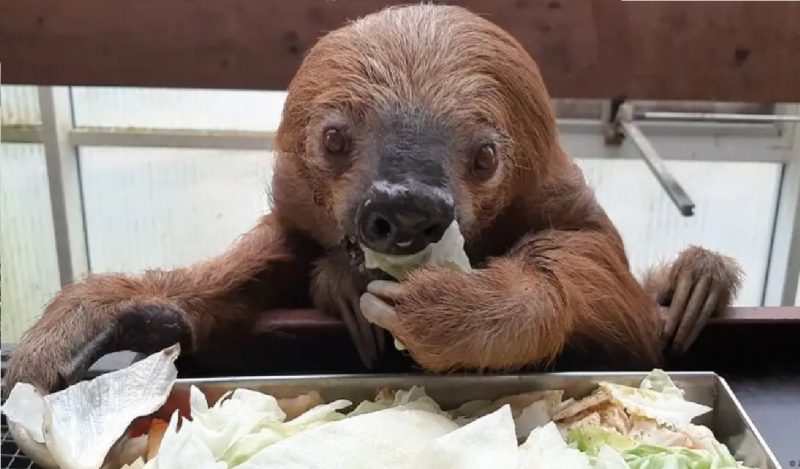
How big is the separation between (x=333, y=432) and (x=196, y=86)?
3.47ft

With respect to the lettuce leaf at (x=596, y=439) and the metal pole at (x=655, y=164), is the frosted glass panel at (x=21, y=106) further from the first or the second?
the lettuce leaf at (x=596, y=439)

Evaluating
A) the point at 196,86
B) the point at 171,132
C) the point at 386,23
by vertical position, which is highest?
the point at 386,23

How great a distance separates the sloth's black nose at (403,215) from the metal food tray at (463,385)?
20 cm

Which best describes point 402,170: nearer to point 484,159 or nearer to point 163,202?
point 484,159

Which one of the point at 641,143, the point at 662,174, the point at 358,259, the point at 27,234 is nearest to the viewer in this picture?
the point at 358,259

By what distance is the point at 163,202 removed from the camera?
3.01 metres

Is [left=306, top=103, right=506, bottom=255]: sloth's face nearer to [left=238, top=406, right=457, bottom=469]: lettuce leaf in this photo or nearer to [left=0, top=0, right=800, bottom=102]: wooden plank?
[left=238, top=406, right=457, bottom=469]: lettuce leaf

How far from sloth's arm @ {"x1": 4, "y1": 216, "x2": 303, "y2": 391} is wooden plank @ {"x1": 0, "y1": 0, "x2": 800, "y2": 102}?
Result: 16.6 inches

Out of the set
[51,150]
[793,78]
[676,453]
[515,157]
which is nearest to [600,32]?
[793,78]

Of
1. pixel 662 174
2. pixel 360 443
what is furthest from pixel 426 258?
pixel 662 174

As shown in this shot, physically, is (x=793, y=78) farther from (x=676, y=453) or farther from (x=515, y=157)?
(x=676, y=453)

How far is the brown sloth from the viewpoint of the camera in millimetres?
1206

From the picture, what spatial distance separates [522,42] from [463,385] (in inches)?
32.9

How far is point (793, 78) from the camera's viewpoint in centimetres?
188
